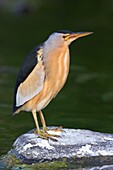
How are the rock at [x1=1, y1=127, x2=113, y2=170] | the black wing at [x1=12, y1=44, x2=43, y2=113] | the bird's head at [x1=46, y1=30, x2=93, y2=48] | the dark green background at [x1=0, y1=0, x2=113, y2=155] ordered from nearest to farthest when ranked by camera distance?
the rock at [x1=1, y1=127, x2=113, y2=170]
the bird's head at [x1=46, y1=30, x2=93, y2=48]
the black wing at [x1=12, y1=44, x2=43, y2=113]
the dark green background at [x1=0, y1=0, x2=113, y2=155]

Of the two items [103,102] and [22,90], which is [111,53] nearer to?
[103,102]

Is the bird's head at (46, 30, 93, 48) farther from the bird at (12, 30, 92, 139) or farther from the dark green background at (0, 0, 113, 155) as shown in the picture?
the dark green background at (0, 0, 113, 155)

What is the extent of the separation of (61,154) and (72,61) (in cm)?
1082

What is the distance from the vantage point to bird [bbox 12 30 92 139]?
898 cm

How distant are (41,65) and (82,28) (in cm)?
1653

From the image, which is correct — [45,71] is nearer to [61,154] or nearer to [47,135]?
[47,135]

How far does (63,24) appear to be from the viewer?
87.1ft

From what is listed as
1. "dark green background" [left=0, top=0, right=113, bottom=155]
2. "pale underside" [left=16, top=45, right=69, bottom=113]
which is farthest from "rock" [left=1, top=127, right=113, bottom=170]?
"dark green background" [left=0, top=0, right=113, bottom=155]

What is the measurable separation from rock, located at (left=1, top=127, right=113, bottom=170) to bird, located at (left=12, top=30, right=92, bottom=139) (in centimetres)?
27

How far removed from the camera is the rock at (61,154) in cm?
877

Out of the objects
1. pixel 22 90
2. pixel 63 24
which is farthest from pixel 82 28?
pixel 22 90

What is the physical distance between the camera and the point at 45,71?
907 cm

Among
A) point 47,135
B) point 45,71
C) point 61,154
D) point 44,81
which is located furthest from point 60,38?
point 61,154

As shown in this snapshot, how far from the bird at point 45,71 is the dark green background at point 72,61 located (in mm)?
1198
